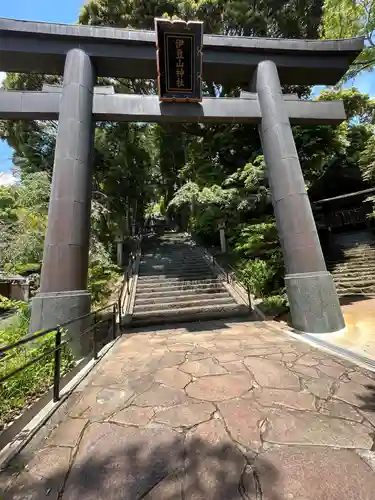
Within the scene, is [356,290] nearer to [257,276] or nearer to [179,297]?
[257,276]

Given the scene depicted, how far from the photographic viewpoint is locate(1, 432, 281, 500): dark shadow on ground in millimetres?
1706

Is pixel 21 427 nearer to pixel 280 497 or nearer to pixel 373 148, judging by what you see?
Result: pixel 280 497

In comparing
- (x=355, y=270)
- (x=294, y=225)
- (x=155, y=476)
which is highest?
(x=294, y=225)

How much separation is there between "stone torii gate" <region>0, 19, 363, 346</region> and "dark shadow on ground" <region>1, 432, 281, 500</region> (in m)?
3.30

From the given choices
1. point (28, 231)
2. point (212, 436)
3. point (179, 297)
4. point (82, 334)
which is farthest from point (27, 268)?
point (212, 436)

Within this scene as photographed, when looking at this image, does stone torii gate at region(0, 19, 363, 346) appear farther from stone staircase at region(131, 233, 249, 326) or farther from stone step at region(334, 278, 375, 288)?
stone step at region(334, 278, 375, 288)

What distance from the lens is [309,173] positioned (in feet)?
41.2

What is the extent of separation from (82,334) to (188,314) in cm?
440

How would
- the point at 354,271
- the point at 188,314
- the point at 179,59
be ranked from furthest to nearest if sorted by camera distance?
the point at 354,271 < the point at 188,314 < the point at 179,59

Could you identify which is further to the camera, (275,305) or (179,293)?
(179,293)

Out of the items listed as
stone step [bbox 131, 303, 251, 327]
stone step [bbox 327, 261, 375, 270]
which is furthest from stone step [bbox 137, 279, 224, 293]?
stone step [bbox 327, 261, 375, 270]

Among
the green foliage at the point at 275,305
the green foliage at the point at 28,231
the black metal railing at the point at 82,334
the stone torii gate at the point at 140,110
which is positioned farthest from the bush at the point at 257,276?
the green foliage at the point at 28,231

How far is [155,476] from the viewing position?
185cm

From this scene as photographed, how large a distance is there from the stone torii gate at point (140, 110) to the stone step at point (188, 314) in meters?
2.54
